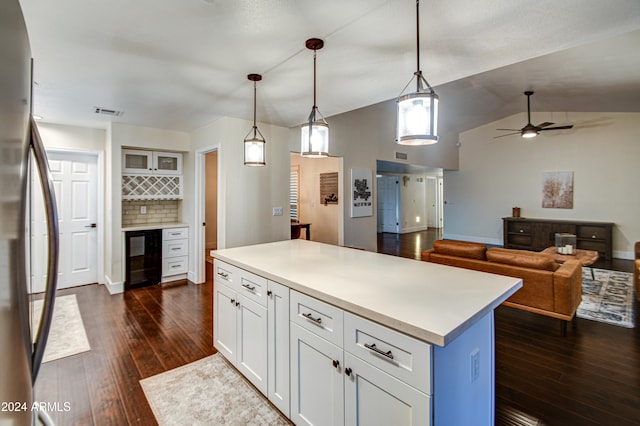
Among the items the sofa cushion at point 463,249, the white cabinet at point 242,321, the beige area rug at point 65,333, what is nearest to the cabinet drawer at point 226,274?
the white cabinet at point 242,321

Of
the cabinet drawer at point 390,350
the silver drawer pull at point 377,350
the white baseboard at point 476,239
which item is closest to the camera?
the cabinet drawer at point 390,350

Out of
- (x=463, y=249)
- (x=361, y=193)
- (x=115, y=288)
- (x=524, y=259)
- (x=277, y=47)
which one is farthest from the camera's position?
(x=361, y=193)

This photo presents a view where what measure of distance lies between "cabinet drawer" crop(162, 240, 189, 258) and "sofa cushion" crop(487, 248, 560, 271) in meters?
4.37

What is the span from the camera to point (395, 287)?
1575mm

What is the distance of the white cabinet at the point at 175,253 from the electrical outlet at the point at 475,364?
15.0ft

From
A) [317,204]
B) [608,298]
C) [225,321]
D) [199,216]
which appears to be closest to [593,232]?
[608,298]

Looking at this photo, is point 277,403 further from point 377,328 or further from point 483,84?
point 483,84

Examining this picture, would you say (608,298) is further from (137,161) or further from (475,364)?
(137,161)

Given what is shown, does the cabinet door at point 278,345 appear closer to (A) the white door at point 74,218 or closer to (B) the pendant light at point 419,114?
(B) the pendant light at point 419,114

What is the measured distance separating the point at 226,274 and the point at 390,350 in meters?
1.57

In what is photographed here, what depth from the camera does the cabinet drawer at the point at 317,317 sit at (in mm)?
1457

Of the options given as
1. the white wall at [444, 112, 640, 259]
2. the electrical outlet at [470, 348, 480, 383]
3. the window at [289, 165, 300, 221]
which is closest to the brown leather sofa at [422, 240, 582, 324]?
the electrical outlet at [470, 348, 480, 383]

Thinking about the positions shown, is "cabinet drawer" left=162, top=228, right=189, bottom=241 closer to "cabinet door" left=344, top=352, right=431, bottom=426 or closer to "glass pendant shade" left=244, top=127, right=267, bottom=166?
"glass pendant shade" left=244, top=127, right=267, bottom=166

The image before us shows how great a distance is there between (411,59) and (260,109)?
193 cm
